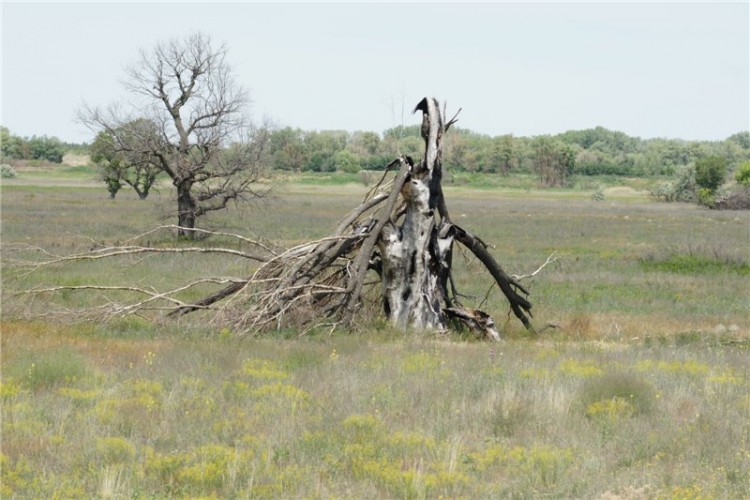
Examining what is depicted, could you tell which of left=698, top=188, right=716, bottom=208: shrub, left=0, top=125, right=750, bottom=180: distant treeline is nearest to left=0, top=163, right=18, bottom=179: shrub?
left=0, top=125, right=750, bottom=180: distant treeline

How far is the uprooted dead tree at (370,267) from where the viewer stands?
14531 millimetres

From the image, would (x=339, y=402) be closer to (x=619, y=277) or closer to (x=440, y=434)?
(x=440, y=434)

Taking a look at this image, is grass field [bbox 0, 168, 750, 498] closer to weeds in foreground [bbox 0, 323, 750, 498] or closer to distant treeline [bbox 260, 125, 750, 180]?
weeds in foreground [bbox 0, 323, 750, 498]

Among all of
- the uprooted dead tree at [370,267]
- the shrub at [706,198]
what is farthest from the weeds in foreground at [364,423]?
the shrub at [706,198]

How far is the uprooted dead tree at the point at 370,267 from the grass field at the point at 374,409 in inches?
16.5

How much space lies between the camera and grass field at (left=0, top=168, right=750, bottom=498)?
7367mm

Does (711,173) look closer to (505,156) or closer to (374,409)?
(505,156)

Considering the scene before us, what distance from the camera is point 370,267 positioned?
1577cm

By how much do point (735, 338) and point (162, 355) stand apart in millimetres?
8979

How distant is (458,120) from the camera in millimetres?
15555

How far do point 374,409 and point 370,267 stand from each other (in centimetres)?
636

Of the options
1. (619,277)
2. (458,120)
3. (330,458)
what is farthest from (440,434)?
(619,277)

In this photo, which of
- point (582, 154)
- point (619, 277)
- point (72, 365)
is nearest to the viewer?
point (72, 365)

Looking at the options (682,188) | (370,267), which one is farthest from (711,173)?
(370,267)
